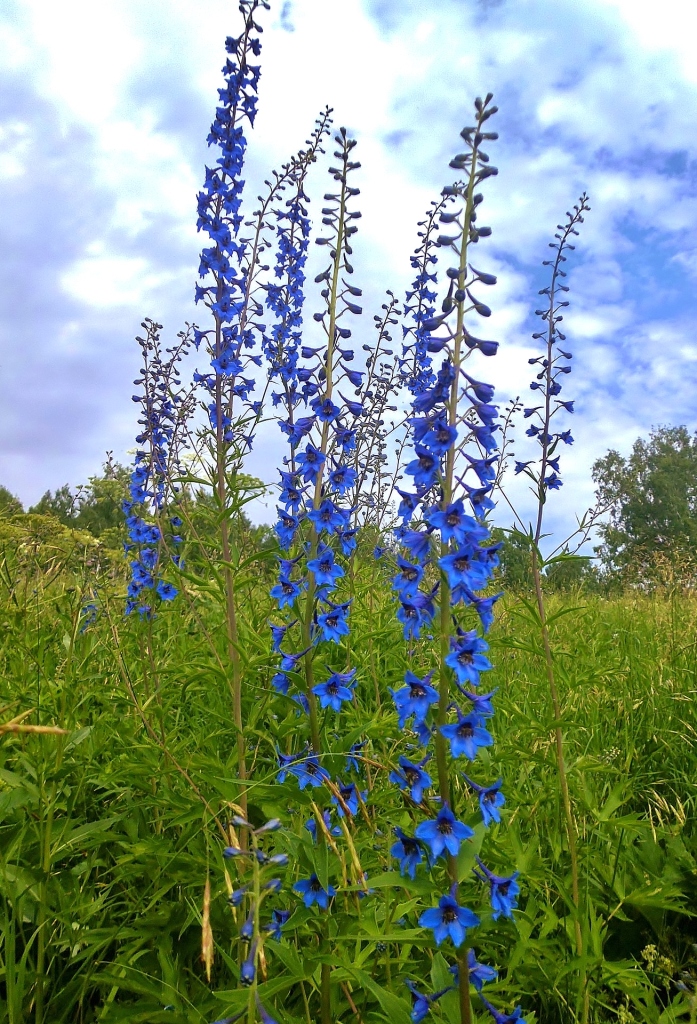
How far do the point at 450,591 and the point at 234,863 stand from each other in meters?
1.63

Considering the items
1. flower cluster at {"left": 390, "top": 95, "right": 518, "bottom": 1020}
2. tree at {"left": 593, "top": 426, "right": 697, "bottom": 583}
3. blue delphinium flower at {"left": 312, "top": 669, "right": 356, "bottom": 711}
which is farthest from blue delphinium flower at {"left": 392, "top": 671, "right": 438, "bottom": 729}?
tree at {"left": 593, "top": 426, "right": 697, "bottom": 583}

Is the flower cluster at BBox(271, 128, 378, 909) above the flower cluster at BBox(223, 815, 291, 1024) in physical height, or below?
above

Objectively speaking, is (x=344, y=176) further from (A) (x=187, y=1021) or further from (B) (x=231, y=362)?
(A) (x=187, y=1021)

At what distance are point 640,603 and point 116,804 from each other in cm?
922

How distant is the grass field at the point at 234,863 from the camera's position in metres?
2.61

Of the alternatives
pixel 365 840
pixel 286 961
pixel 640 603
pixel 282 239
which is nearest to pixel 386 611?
pixel 365 840

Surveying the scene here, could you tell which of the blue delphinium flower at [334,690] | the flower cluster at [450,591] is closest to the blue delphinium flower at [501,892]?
the flower cluster at [450,591]

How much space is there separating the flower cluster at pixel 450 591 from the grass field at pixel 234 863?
152 millimetres

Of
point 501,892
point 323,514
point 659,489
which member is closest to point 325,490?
point 323,514

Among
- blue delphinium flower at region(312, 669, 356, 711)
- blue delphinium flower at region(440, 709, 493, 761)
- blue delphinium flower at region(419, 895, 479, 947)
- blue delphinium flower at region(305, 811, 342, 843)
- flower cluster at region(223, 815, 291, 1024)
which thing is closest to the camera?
flower cluster at region(223, 815, 291, 1024)

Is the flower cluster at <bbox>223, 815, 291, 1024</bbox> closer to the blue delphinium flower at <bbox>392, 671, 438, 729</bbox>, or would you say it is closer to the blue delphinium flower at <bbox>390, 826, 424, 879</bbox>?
the blue delphinium flower at <bbox>390, 826, 424, 879</bbox>

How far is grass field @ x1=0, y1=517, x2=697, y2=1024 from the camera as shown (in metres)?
2.61

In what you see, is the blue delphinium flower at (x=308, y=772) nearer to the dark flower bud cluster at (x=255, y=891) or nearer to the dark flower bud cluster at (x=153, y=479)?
the dark flower bud cluster at (x=255, y=891)

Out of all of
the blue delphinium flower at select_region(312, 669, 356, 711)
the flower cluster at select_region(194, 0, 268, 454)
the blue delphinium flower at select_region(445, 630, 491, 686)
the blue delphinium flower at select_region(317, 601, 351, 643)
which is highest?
the flower cluster at select_region(194, 0, 268, 454)
